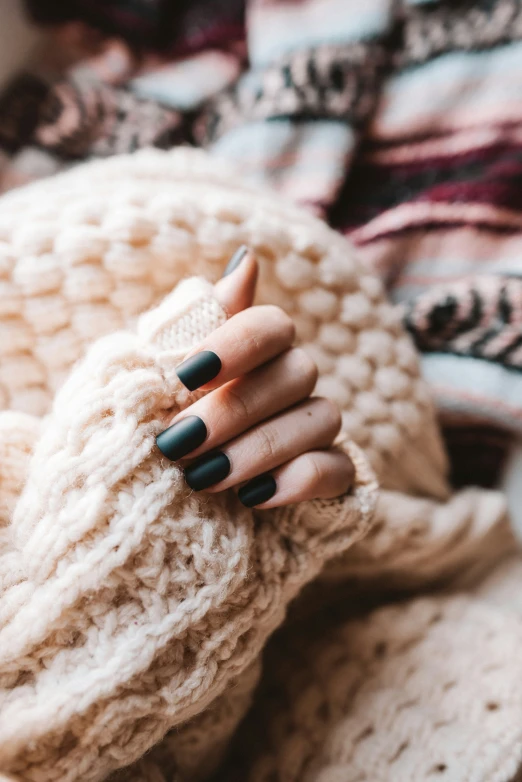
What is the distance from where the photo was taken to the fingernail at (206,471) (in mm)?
413

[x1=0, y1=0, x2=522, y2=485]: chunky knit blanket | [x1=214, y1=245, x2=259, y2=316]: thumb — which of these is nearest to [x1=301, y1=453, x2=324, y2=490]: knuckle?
[x1=214, y1=245, x2=259, y2=316]: thumb

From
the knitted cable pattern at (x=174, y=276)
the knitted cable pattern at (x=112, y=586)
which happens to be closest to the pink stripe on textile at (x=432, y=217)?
the knitted cable pattern at (x=174, y=276)

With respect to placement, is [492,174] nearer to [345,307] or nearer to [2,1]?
[345,307]

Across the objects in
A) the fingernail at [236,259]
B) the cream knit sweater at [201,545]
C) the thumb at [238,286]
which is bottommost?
the cream knit sweater at [201,545]

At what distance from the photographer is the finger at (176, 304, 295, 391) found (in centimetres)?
41

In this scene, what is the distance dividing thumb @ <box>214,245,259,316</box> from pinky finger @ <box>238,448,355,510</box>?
0.13 meters

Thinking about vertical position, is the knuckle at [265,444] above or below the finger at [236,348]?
below

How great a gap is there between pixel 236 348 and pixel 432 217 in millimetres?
449

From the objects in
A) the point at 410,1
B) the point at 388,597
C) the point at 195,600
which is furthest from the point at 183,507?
the point at 410,1

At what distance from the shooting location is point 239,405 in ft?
1.41

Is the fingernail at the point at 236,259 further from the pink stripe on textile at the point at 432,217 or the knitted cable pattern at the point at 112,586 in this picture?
the pink stripe on textile at the point at 432,217

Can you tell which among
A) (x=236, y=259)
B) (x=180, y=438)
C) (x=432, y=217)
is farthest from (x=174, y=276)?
(x=432, y=217)

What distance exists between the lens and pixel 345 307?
594mm

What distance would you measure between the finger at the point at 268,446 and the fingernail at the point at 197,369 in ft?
0.17
